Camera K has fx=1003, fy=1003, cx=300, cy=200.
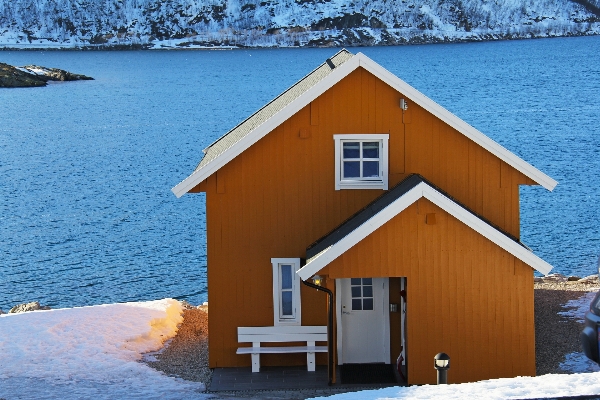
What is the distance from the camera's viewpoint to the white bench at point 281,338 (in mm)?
18672

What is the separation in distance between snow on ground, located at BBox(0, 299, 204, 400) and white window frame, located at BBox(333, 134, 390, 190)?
15.2ft

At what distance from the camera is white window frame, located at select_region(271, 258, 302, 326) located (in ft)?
62.0

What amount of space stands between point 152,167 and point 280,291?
132 feet

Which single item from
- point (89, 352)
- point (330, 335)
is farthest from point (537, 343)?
point (89, 352)

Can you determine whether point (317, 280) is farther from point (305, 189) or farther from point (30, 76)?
point (30, 76)

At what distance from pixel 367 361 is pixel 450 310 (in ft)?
7.61

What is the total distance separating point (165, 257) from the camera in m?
37.2

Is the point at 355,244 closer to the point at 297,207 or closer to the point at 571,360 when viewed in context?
the point at 297,207

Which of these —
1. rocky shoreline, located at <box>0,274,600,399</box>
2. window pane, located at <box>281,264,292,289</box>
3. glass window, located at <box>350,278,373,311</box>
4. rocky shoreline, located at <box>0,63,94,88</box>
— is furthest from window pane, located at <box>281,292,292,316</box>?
rocky shoreline, located at <box>0,63,94,88</box>

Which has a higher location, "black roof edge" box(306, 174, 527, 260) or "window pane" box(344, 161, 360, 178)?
"window pane" box(344, 161, 360, 178)

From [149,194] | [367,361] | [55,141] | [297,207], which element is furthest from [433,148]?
[55,141]

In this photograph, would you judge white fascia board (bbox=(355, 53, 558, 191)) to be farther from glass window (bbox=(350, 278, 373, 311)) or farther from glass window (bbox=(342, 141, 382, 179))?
glass window (bbox=(350, 278, 373, 311))

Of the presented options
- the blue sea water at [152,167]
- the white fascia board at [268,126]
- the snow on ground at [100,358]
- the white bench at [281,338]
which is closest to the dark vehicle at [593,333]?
the snow on ground at [100,358]

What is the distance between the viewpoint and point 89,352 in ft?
65.5
